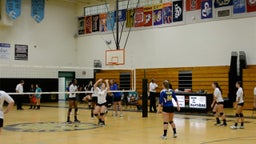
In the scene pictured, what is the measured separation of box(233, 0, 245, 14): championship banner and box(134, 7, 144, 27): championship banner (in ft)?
23.5

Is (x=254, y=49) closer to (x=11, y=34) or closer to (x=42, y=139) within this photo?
(x=42, y=139)

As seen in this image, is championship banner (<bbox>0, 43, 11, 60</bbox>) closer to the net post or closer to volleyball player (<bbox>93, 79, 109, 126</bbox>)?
the net post

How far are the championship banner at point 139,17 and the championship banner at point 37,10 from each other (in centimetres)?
772

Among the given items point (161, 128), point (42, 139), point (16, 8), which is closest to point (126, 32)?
point (16, 8)

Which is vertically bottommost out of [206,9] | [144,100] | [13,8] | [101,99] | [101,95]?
[144,100]

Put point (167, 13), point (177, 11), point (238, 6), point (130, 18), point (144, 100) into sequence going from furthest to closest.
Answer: point (130, 18)
point (167, 13)
point (177, 11)
point (238, 6)
point (144, 100)

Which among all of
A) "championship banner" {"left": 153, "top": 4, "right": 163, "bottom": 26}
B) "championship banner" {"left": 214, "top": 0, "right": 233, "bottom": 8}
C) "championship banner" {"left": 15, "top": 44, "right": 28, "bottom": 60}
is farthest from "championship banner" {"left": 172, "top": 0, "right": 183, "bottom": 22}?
"championship banner" {"left": 15, "top": 44, "right": 28, "bottom": 60}

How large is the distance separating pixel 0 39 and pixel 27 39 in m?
2.32

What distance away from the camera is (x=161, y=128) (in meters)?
13.5

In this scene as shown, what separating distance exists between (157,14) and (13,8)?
34.4 ft

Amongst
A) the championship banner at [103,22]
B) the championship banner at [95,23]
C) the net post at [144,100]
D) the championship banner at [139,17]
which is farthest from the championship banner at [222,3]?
the championship banner at [95,23]

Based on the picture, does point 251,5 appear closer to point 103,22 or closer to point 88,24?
point 103,22

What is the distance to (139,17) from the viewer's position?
2783cm

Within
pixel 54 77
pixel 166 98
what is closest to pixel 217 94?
pixel 166 98
